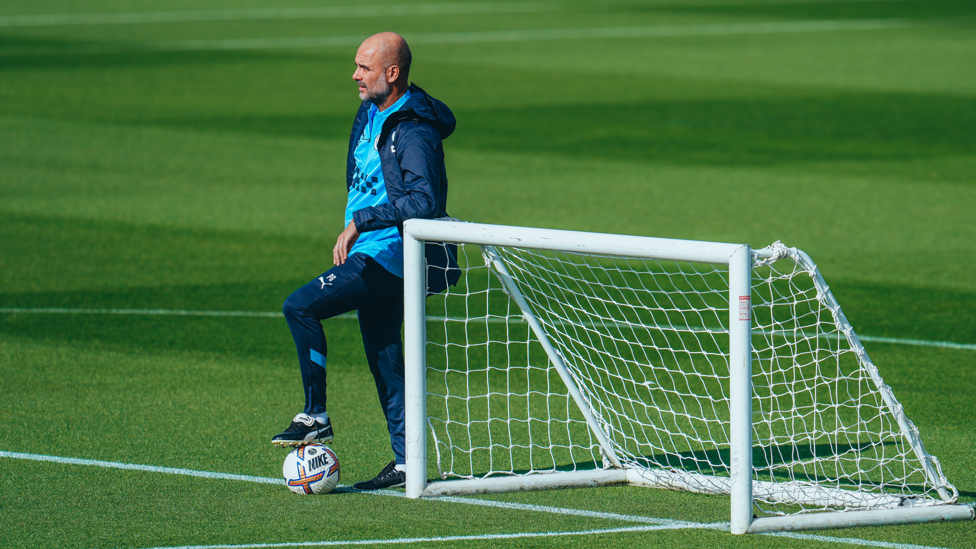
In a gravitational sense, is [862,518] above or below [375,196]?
below

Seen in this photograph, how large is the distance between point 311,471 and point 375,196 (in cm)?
133

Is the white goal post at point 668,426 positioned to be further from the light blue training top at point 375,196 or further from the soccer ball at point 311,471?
the soccer ball at point 311,471

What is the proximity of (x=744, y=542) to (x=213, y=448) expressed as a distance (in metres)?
2.97

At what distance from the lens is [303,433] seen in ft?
21.4

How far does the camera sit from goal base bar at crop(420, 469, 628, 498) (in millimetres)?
6434

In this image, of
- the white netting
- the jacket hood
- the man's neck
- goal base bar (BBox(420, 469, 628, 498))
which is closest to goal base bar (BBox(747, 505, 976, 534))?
the white netting

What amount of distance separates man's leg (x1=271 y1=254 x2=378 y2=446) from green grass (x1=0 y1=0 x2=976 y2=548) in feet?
1.16

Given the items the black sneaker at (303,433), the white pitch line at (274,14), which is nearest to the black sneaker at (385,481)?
the black sneaker at (303,433)

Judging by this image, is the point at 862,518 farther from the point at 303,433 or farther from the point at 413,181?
the point at 303,433

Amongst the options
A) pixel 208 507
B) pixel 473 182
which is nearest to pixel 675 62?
pixel 473 182

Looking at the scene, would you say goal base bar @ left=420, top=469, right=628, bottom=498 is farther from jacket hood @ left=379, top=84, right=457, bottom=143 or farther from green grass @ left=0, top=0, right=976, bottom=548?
jacket hood @ left=379, top=84, right=457, bottom=143

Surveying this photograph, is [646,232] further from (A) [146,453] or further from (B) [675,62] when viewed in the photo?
(B) [675,62]

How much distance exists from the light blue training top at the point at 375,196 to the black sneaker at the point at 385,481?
98 cm

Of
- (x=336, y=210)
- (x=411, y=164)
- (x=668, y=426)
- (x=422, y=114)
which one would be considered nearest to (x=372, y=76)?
(x=422, y=114)
